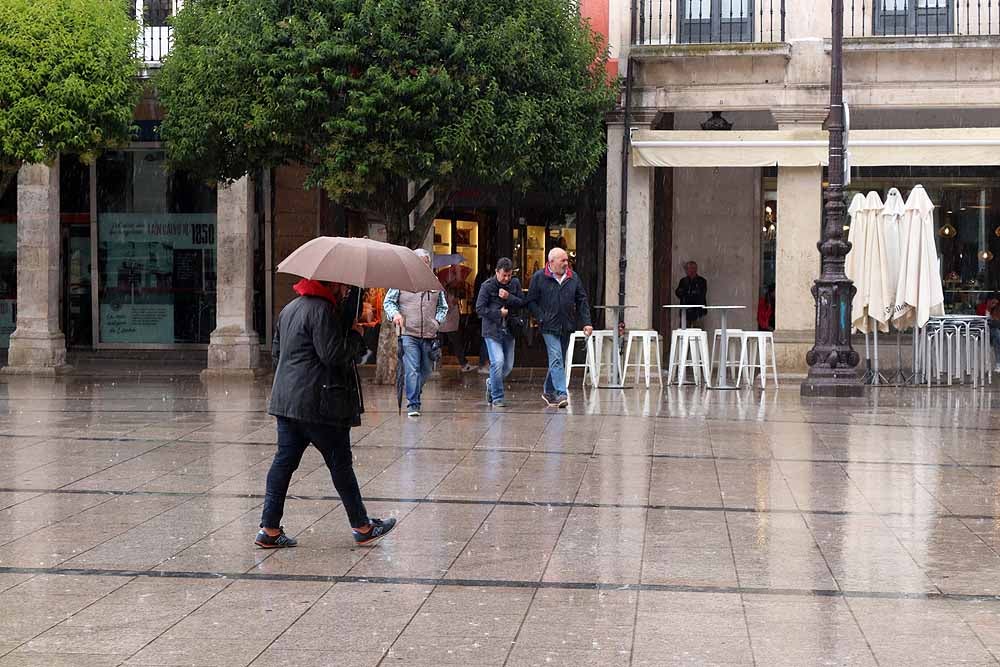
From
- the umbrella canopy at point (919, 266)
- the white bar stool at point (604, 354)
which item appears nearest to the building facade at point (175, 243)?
the white bar stool at point (604, 354)

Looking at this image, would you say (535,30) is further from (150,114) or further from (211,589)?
(211,589)

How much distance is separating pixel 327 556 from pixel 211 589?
94 centimetres

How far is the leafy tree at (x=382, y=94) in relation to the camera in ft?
56.1

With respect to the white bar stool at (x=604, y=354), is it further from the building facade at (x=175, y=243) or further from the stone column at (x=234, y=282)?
the stone column at (x=234, y=282)

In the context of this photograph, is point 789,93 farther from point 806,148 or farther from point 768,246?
point 768,246

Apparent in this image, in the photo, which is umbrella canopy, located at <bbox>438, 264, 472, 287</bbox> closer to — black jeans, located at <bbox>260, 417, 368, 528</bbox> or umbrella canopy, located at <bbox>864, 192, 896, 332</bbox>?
umbrella canopy, located at <bbox>864, 192, 896, 332</bbox>

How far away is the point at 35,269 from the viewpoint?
70.4ft

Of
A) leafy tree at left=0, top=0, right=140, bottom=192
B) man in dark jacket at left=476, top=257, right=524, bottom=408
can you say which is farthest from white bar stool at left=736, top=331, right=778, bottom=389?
leafy tree at left=0, top=0, right=140, bottom=192

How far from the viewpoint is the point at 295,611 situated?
6.36 meters

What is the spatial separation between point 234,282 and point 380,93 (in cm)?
541

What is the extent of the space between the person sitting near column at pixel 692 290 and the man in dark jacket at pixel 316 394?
1514 cm

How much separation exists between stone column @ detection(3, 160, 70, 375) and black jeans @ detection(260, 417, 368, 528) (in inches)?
564

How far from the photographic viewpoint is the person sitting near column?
22672mm

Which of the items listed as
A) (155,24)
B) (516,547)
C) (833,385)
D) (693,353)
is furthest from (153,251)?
(516,547)
